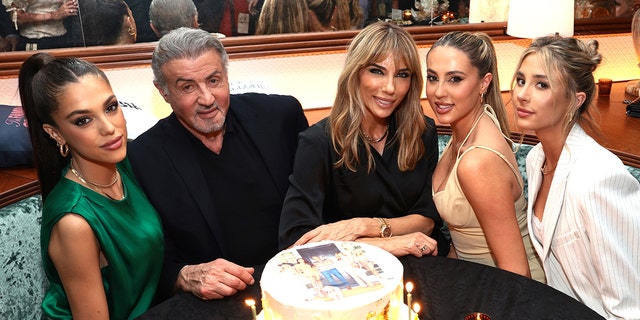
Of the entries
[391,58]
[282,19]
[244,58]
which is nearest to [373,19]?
[282,19]

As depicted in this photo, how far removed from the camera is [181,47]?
9.12 ft

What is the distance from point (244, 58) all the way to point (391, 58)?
1850 mm

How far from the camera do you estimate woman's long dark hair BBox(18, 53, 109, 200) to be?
2359 millimetres

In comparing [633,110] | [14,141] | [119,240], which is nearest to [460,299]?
[119,240]

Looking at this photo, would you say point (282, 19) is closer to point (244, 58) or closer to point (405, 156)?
point (244, 58)

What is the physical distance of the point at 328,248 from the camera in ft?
7.09

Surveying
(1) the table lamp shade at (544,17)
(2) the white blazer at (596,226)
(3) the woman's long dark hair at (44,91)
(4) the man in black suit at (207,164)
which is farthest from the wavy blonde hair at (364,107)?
(1) the table lamp shade at (544,17)

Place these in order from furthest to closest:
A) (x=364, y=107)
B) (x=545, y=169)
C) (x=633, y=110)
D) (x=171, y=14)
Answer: (x=633, y=110) → (x=171, y=14) → (x=364, y=107) → (x=545, y=169)

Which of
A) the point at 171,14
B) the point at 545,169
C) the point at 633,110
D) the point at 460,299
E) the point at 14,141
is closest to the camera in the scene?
the point at 460,299

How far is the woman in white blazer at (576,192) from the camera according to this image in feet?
7.73

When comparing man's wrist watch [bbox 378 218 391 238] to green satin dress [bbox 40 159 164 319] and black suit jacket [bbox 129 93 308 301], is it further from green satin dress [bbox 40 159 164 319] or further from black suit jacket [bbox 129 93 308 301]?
green satin dress [bbox 40 159 164 319]

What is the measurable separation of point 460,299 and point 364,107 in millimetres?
996

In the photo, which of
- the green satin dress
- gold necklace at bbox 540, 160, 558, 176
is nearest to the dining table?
the green satin dress

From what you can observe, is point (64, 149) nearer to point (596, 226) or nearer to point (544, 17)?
point (596, 226)
